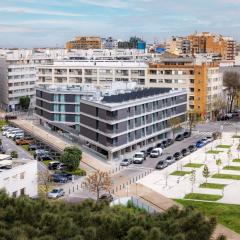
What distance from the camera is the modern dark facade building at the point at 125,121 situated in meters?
34.8

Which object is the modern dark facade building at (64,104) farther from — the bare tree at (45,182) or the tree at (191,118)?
the bare tree at (45,182)

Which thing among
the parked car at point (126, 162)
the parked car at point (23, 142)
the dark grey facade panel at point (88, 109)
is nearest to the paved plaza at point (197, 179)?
Answer: the parked car at point (126, 162)

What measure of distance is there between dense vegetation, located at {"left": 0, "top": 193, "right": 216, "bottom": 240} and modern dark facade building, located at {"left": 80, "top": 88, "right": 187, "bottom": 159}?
21.1 meters

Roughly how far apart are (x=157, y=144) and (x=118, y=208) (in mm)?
26528

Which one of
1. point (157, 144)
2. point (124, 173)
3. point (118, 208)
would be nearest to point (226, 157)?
point (157, 144)

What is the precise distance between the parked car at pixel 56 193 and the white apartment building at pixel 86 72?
3042 cm

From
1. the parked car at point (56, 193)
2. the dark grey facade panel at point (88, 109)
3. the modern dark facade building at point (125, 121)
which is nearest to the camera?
the parked car at point (56, 193)

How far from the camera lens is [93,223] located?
1234 centimetres

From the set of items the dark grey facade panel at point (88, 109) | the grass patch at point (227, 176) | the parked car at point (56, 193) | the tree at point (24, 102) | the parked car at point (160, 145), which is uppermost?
the dark grey facade panel at point (88, 109)

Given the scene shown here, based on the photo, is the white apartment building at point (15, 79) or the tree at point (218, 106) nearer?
the tree at point (218, 106)

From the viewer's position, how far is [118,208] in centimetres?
1395

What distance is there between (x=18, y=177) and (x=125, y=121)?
44.3ft

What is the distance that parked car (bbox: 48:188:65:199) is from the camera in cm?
2590

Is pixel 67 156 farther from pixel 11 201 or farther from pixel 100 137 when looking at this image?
pixel 11 201
